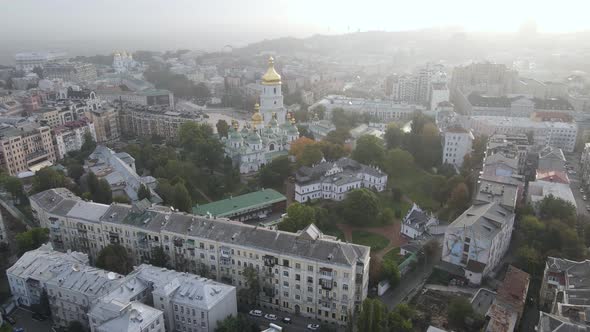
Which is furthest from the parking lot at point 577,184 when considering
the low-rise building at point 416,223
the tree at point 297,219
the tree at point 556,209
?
the tree at point 297,219

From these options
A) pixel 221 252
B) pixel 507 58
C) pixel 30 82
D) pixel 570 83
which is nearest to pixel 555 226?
pixel 221 252

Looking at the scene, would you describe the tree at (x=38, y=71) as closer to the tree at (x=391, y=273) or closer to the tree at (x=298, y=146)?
the tree at (x=298, y=146)

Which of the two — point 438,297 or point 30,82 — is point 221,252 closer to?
point 438,297

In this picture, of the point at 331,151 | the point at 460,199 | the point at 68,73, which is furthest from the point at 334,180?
the point at 68,73

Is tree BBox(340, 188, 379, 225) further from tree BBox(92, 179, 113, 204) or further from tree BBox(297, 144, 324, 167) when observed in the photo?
tree BBox(92, 179, 113, 204)

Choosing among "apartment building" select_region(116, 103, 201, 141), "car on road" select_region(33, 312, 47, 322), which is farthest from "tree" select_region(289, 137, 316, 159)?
"car on road" select_region(33, 312, 47, 322)

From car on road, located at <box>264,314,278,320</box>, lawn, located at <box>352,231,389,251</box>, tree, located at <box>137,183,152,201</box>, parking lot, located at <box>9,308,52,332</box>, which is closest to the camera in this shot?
parking lot, located at <box>9,308,52,332</box>

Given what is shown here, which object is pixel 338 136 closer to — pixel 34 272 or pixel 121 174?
pixel 121 174
